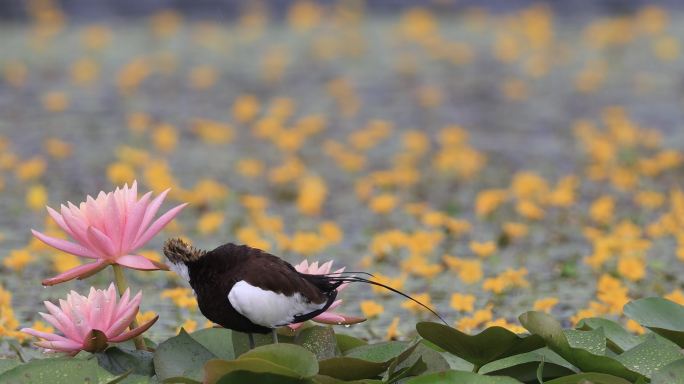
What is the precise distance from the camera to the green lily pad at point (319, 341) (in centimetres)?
Answer: 311

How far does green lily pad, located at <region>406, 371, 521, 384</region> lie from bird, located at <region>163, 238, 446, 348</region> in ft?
0.68

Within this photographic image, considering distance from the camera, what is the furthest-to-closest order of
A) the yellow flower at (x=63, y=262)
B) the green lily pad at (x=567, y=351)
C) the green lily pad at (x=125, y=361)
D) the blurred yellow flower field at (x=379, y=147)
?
1. the blurred yellow flower field at (x=379, y=147)
2. the yellow flower at (x=63, y=262)
3. the green lily pad at (x=125, y=361)
4. the green lily pad at (x=567, y=351)

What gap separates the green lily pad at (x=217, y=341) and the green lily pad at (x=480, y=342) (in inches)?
21.0

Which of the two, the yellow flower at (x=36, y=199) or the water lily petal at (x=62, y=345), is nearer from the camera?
the water lily petal at (x=62, y=345)

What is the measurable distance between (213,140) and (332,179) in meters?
1.20

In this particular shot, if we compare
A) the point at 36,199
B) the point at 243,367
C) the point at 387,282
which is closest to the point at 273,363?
the point at 243,367

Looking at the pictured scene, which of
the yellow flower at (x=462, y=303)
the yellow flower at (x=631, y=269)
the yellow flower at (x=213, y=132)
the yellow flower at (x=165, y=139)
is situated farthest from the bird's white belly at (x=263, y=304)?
the yellow flower at (x=213, y=132)

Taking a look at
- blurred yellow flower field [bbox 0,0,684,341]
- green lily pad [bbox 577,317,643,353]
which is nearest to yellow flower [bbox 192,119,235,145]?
blurred yellow flower field [bbox 0,0,684,341]

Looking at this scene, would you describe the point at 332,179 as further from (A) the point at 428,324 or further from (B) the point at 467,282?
(A) the point at 428,324

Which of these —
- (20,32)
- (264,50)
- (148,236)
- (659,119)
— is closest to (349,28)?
(264,50)

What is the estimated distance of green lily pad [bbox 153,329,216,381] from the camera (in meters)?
2.96

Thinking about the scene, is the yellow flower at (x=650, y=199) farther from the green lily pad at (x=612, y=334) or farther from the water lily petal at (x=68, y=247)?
the water lily petal at (x=68, y=247)

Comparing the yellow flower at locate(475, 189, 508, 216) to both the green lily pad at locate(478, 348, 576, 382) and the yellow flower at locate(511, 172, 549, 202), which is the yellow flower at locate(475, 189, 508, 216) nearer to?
the yellow flower at locate(511, 172, 549, 202)

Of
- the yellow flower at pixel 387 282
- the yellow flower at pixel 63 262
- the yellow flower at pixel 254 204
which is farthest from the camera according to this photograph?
the yellow flower at pixel 254 204
